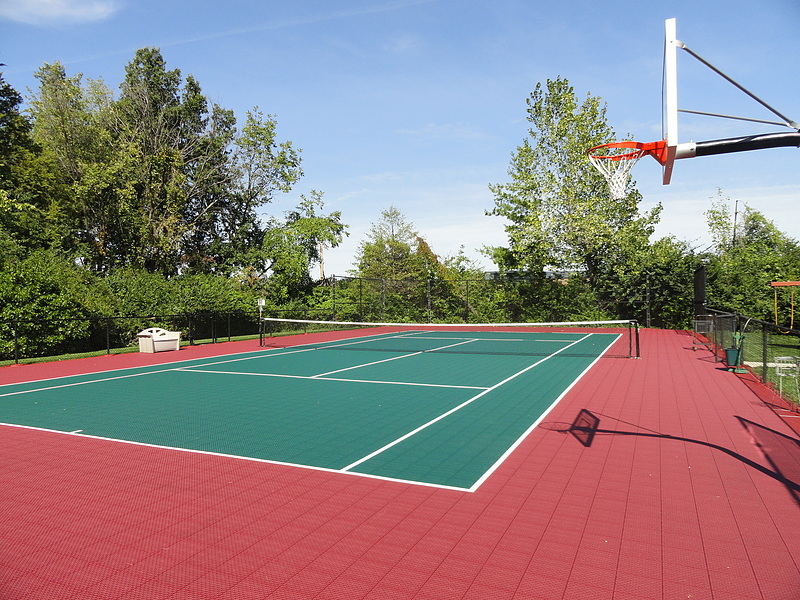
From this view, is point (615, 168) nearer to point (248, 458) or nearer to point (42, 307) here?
point (248, 458)

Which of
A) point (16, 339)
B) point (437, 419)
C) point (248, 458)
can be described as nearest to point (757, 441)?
point (437, 419)

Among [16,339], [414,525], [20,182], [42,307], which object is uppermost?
[20,182]

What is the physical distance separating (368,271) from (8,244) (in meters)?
34.9

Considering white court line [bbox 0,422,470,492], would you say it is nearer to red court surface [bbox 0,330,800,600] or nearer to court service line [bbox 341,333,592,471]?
→ red court surface [bbox 0,330,800,600]

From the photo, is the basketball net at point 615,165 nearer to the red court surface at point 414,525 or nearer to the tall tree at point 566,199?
the red court surface at point 414,525

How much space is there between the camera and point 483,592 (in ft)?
13.1

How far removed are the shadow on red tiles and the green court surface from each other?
0.74 m

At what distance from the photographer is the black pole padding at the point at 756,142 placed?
5.18 metres

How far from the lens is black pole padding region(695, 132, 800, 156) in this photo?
5176mm

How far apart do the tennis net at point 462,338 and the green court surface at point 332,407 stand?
2.10 m

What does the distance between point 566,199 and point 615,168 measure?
1077 inches

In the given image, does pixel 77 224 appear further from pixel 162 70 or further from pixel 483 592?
pixel 483 592

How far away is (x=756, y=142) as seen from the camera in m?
5.22

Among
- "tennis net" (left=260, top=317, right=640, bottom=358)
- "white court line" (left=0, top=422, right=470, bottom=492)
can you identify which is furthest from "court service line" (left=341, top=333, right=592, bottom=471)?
"tennis net" (left=260, top=317, right=640, bottom=358)
